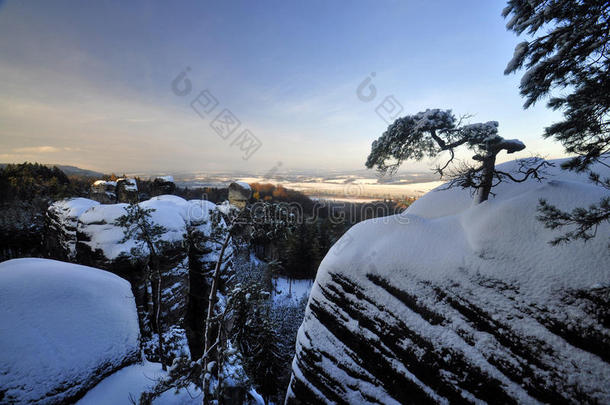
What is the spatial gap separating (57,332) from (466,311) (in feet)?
31.1

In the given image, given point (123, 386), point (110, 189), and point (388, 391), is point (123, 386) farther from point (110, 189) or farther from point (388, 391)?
point (110, 189)

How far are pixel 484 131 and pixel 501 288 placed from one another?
10.9 feet

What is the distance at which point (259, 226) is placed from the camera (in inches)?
233

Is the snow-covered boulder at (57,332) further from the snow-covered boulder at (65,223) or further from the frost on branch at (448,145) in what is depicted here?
the frost on branch at (448,145)

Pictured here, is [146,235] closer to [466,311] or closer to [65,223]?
[65,223]

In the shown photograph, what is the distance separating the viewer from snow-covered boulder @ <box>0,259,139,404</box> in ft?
15.4

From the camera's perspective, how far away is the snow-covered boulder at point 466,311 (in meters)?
3.06

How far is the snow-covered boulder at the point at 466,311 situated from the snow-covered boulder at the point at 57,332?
5259 millimetres

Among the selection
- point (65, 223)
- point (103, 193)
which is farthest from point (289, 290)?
point (65, 223)

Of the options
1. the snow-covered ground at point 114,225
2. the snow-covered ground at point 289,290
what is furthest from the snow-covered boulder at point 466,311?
the snow-covered ground at point 289,290

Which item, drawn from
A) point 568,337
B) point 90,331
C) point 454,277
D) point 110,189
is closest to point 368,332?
point 454,277

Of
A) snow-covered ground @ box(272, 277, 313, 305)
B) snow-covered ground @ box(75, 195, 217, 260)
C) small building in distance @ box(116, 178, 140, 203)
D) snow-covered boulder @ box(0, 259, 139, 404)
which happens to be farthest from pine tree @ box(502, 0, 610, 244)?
snow-covered ground @ box(272, 277, 313, 305)

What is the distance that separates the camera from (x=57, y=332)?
212 inches

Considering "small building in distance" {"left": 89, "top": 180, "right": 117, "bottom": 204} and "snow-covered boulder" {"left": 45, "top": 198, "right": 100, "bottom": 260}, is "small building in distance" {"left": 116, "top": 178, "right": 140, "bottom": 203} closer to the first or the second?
"small building in distance" {"left": 89, "top": 180, "right": 117, "bottom": 204}
